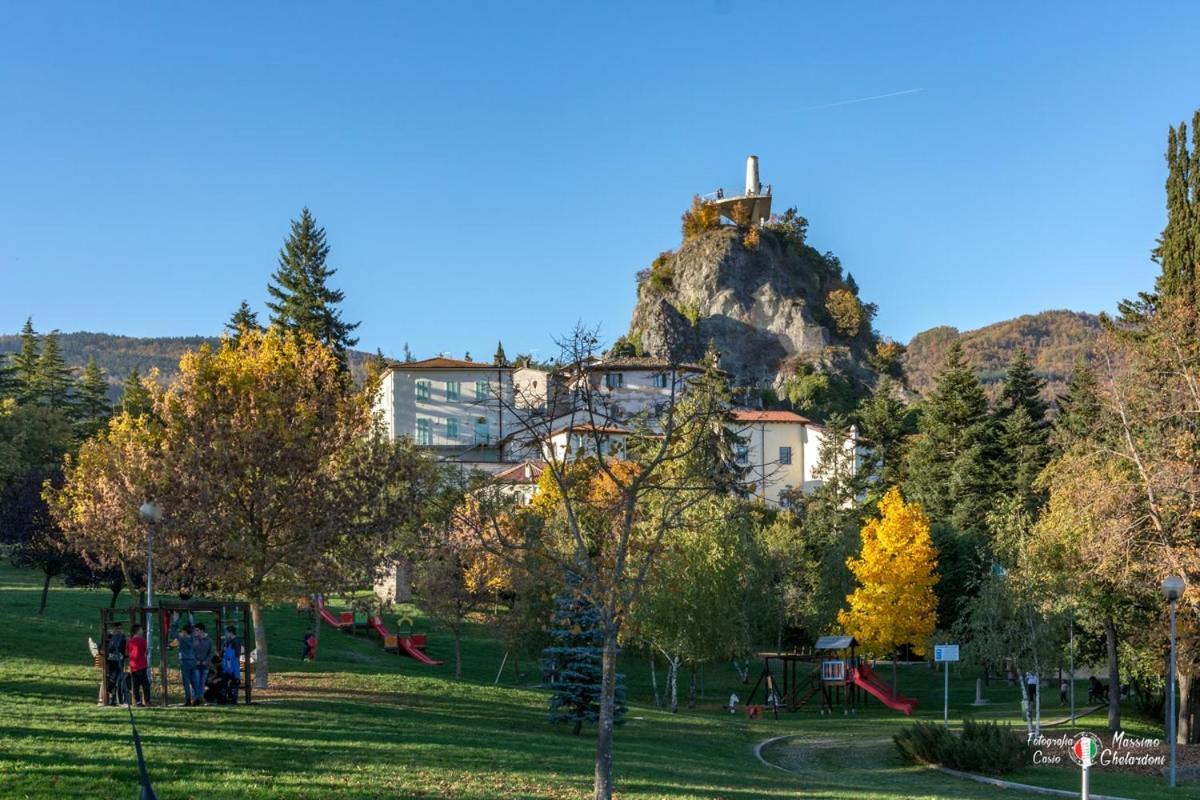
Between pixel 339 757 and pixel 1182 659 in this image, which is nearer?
pixel 339 757

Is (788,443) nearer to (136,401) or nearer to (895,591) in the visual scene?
(895,591)

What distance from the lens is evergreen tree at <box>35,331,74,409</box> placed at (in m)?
104

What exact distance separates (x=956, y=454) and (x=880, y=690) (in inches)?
840

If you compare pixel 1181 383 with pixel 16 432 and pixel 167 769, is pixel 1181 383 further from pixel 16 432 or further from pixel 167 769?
pixel 16 432

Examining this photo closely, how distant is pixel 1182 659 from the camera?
34969 millimetres

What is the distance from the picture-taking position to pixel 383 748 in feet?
70.2

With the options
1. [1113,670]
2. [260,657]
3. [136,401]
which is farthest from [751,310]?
[260,657]

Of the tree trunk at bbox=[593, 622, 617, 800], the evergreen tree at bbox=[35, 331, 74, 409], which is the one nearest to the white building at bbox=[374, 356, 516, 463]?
the evergreen tree at bbox=[35, 331, 74, 409]

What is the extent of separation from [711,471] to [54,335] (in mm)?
83470

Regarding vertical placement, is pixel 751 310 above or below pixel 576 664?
above

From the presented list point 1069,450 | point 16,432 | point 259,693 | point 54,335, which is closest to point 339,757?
point 259,693

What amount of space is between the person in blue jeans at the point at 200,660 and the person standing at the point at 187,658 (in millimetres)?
31

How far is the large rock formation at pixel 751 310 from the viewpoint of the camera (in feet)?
466

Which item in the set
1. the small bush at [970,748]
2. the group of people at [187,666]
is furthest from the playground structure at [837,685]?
the group of people at [187,666]
